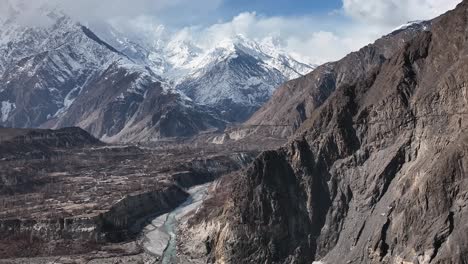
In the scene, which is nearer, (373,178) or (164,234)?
(373,178)

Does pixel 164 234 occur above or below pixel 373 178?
→ below

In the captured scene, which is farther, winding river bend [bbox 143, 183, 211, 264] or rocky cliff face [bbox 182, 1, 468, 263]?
winding river bend [bbox 143, 183, 211, 264]

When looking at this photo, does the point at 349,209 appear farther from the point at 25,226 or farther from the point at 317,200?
the point at 25,226

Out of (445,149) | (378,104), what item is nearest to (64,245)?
(378,104)

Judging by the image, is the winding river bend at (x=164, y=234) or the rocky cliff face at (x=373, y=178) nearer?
the rocky cliff face at (x=373, y=178)
